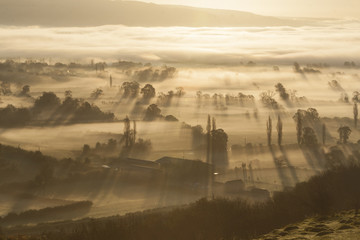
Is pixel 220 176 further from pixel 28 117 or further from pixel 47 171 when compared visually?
pixel 28 117

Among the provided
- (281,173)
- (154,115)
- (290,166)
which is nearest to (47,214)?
(281,173)

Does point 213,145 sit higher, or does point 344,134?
point 344,134

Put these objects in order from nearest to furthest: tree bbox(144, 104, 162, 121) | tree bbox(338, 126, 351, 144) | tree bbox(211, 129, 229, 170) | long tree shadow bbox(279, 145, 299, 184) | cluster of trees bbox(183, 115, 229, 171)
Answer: long tree shadow bbox(279, 145, 299, 184) < tree bbox(211, 129, 229, 170) < cluster of trees bbox(183, 115, 229, 171) < tree bbox(338, 126, 351, 144) < tree bbox(144, 104, 162, 121)

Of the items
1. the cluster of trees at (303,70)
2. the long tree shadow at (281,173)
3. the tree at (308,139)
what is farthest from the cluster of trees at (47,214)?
the cluster of trees at (303,70)

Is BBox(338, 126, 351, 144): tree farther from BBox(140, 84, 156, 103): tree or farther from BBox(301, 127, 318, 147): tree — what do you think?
BBox(140, 84, 156, 103): tree

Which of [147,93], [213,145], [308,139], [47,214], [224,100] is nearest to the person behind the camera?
[47,214]

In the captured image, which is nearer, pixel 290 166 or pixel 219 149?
pixel 290 166

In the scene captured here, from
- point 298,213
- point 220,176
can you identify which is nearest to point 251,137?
point 220,176

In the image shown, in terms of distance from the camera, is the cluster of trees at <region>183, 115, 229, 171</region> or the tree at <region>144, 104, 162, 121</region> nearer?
the cluster of trees at <region>183, 115, 229, 171</region>

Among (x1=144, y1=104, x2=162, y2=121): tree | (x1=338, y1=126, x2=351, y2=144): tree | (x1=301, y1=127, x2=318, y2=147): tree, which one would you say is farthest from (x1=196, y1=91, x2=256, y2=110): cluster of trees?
(x1=301, y1=127, x2=318, y2=147): tree

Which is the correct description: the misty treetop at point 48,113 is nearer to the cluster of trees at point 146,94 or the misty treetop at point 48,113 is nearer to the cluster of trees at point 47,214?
the cluster of trees at point 146,94

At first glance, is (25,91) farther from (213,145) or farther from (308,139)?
(308,139)
